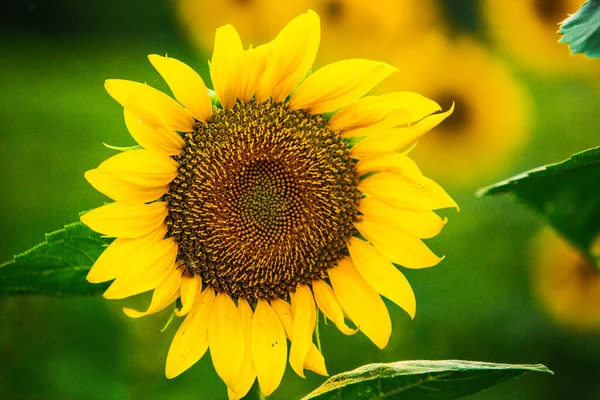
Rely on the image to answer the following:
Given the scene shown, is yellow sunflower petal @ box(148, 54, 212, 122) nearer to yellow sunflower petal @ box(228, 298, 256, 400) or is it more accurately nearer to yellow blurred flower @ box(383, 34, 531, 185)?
yellow sunflower petal @ box(228, 298, 256, 400)

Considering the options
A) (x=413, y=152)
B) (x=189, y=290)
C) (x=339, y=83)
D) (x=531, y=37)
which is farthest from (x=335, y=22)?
(x=189, y=290)

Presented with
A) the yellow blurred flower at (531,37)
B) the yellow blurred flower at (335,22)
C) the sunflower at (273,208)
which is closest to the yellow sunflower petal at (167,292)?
the sunflower at (273,208)

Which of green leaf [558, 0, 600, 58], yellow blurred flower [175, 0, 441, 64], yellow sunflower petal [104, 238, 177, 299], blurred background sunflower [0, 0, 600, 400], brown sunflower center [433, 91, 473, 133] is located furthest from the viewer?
brown sunflower center [433, 91, 473, 133]

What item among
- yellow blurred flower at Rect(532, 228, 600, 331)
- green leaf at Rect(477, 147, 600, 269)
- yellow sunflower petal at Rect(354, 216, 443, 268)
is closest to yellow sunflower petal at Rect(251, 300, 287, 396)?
yellow sunflower petal at Rect(354, 216, 443, 268)

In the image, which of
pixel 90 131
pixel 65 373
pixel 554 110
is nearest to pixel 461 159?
pixel 554 110

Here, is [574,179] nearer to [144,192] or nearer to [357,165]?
[357,165]

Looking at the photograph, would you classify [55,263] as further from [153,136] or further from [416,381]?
[416,381]

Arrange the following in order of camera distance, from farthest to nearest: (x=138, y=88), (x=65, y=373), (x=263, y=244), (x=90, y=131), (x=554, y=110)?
1. (x=554, y=110)
2. (x=90, y=131)
3. (x=65, y=373)
4. (x=263, y=244)
5. (x=138, y=88)
